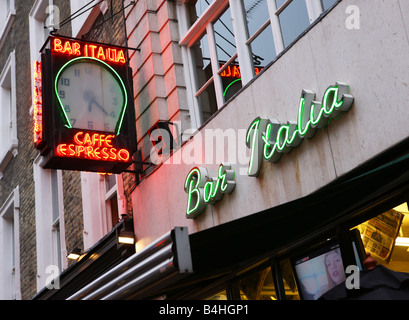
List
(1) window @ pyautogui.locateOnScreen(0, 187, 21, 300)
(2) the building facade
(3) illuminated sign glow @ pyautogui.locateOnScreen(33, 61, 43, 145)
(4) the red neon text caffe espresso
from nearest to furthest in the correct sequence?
1. (2) the building facade
2. (4) the red neon text caffe espresso
3. (3) illuminated sign glow @ pyautogui.locateOnScreen(33, 61, 43, 145)
4. (1) window @ pyautogui.locateOnScreen(0, 187, 21, 300)

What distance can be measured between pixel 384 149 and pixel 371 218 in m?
0.76

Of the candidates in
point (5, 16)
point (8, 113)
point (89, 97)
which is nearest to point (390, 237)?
point (89, 97)

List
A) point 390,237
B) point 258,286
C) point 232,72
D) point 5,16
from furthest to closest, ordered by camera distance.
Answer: point 5,16 → point 232,72 → point 258,286 → point 390,237

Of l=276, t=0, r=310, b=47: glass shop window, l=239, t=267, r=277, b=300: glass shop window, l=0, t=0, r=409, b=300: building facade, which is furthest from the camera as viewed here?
l=239, t=267, r=277, b=300: glass shop window

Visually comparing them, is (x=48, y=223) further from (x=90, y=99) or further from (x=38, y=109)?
(x=90, y=99)

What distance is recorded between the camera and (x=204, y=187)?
7.58 metres

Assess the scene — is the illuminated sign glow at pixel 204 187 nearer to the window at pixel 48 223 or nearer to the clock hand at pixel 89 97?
the clock hand at pixel 89 97

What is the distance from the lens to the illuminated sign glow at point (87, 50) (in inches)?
359

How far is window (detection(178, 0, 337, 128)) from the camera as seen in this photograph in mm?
7051

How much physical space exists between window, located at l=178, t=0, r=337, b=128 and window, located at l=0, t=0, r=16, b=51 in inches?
372

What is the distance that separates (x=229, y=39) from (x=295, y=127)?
7.96ft

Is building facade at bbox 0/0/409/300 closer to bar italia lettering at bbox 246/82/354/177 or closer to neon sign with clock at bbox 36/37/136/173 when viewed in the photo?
bar italia lettering at bbox 246/82/354/177

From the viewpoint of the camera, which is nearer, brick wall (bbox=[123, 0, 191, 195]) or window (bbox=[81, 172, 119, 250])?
brick wall (bbox=[123, 0, 191, 195])

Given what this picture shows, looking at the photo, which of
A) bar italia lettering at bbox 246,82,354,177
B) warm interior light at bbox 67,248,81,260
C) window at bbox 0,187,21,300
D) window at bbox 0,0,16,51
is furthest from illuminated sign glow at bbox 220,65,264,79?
window at bbox 0,0,16,51
